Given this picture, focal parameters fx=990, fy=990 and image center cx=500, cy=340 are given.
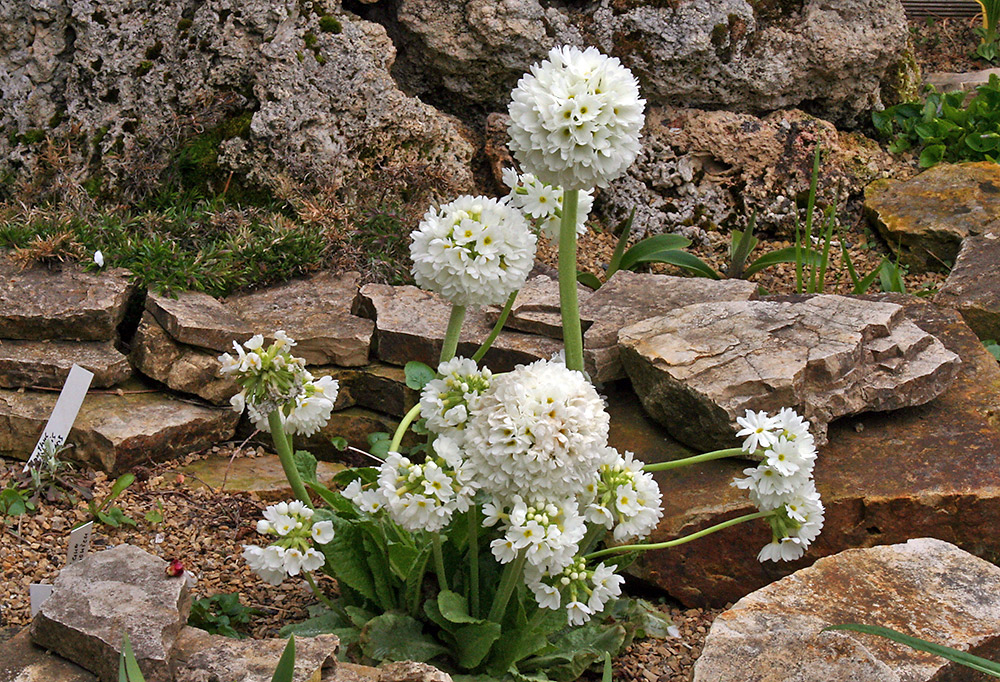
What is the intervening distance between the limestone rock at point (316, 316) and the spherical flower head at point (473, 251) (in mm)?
1886

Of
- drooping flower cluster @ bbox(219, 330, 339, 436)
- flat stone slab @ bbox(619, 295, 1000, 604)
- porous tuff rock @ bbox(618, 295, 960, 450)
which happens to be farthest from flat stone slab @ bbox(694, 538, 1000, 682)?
drooping flower cluster @ bbox(219, 330, 339, 436)

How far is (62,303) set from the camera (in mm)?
3922

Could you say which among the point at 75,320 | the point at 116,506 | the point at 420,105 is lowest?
the point at 116,506

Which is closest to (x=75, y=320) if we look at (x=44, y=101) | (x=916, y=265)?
(x=44, y=101)

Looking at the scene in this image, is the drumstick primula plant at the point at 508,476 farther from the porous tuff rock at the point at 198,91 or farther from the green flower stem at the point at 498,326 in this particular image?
the porous tuff rock at the point at 198,91

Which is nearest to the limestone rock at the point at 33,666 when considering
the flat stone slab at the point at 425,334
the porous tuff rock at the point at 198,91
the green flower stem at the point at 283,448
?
the green flower stem at the point at 283,448

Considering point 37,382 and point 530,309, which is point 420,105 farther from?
point 37,382

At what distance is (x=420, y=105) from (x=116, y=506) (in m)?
2.56

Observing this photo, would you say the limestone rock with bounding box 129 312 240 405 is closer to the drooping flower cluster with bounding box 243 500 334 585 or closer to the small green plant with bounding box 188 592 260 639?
the small green plant with bounding box 188 592 260 639

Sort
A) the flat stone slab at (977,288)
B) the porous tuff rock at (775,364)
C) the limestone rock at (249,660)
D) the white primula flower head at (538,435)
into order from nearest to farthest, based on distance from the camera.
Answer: the white primula flower head at (538,435) → the limestone rock at (249,660) → the porous tuff rock at (775,364) → the flat stone slab at (977,288)

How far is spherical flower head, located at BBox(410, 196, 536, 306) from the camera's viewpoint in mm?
2080

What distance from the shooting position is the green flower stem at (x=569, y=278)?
2.26 meters

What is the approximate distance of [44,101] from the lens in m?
4.90

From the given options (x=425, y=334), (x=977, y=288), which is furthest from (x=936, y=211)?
(x=425, y=334)
